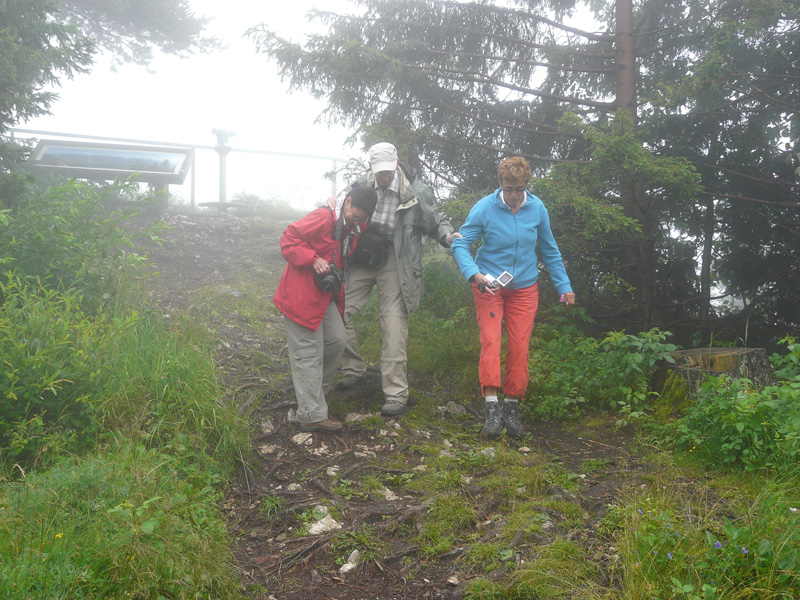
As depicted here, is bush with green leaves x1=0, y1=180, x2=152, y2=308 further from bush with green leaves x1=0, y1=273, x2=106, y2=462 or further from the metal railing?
the metal railing

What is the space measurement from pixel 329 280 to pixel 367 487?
1.46 meters

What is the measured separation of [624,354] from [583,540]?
2.39m

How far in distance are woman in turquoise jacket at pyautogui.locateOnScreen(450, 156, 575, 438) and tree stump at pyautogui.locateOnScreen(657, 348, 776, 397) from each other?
1219 mm

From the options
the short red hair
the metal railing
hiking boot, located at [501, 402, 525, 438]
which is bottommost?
hiking boot, located at [501, 402, 525, 438]

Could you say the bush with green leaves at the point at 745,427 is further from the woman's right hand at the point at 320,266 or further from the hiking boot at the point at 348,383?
the hiking boot at the point at 348,383

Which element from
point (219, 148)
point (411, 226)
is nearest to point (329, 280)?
point (411, 226)

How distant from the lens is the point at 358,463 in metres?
4.26

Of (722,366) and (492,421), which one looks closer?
(492,421)

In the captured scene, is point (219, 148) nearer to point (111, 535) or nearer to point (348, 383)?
point (348, 383)

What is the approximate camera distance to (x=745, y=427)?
11.9ft

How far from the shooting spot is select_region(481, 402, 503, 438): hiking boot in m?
4.71

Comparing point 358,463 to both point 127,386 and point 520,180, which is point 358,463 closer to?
point 127,386

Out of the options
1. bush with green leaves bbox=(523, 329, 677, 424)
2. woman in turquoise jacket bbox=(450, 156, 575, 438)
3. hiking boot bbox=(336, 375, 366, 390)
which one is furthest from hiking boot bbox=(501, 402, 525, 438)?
hiking boot bbox=(336, 375, 366, 390)

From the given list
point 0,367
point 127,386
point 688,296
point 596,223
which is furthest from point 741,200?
point 0,367
